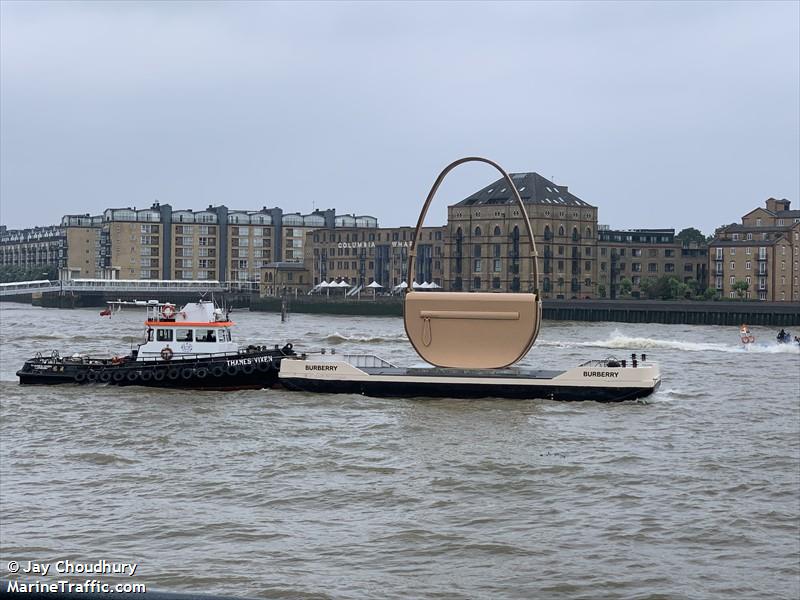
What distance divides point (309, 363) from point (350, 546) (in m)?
25.9

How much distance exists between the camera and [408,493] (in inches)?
998

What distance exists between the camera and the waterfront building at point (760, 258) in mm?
144125

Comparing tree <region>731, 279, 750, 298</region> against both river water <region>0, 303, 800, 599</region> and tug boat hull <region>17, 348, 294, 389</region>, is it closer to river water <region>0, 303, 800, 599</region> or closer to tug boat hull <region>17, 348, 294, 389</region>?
river water <region>0, 303, 800, 599</region>

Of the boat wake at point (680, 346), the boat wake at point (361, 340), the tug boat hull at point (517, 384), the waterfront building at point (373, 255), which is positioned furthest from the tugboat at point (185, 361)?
the waterfront building at point (373, 255)

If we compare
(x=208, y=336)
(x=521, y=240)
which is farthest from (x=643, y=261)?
(x=208, y=336)

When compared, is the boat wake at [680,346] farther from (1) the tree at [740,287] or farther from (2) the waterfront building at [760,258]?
(2) the waterfront building at [760,258]

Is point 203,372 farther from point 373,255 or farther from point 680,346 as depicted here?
point 373,255

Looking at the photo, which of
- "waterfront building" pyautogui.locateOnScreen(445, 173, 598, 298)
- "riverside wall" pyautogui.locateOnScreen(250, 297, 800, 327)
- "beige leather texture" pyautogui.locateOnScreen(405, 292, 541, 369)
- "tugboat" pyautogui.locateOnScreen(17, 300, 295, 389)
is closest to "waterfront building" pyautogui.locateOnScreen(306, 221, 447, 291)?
"waterfront building" pyautogui.locateOnScreen(445, 173, 598, 298)

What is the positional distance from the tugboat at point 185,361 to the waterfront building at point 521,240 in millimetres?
105680

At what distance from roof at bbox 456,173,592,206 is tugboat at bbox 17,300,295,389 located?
105 meters

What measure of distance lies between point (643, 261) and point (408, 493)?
501 ft

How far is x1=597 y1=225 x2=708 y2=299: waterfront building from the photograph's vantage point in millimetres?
171000

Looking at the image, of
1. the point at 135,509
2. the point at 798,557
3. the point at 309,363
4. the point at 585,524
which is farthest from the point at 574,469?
the point at 309,363

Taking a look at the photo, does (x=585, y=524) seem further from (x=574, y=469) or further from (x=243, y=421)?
(x=243, y=421)
